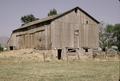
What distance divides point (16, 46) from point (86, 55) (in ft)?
67.2

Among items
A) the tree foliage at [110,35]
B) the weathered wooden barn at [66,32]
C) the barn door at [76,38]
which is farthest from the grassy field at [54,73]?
the tree foliage at [110,35]

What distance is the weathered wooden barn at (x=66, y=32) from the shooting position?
54188 mm

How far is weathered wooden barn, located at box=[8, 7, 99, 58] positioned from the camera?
5419 centimetres

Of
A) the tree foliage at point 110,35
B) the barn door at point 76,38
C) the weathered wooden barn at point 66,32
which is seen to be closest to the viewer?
the weathered wooden barn at point 66,32

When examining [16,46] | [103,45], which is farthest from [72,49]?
[103,45]

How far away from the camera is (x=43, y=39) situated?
5484 centimetres

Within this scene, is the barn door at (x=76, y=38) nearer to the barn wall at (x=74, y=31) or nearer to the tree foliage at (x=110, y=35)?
the barn wall at (x=74, y=31)

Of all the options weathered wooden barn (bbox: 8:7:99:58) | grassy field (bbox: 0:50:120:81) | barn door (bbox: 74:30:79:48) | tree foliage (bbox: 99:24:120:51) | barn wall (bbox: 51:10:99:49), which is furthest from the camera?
tree foliage (bbox: 99:24:120:51)

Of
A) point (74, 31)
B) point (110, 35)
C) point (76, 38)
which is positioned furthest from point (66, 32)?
point (110, 35)

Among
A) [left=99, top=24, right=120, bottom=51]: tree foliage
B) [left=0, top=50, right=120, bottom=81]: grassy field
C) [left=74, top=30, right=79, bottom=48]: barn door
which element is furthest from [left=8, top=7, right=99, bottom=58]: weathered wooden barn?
[left=99, top=24, right=120, bottom=51]: tree foliage

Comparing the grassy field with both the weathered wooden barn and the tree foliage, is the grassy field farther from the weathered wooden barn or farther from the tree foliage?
the tree foliage

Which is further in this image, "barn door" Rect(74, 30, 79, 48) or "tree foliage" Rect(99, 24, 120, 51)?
"tree foliage" Rect(99, 24, 120, 51)

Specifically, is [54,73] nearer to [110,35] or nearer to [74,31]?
[74,31]

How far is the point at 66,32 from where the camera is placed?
182 ft
